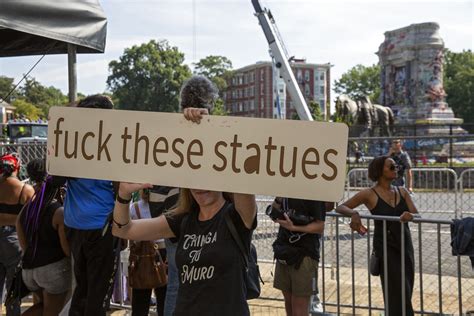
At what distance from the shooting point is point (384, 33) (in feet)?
132

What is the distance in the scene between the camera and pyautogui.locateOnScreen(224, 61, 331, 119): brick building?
10081cm

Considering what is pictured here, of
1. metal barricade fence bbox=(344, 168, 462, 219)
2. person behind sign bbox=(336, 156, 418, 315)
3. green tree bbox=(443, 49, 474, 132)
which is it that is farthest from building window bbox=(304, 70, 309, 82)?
person behind sign bbox=(336, 156, 418, 315)

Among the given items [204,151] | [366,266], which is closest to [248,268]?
[204,151]

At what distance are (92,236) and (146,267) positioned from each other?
0.68 meters

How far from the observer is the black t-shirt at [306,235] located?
4312mm

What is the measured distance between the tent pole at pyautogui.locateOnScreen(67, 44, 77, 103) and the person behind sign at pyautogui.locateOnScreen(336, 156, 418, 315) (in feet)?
7.85

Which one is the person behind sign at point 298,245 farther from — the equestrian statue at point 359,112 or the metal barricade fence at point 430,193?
the equestrian statue at point 359,112

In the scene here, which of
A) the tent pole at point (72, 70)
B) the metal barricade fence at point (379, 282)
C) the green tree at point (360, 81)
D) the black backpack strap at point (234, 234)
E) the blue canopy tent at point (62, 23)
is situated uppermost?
the green tree at point (360, 81)

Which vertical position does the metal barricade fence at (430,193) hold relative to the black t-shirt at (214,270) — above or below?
below

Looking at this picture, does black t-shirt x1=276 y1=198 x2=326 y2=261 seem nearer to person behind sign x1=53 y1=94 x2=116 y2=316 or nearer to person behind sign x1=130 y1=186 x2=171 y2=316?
person behind sign x1=130 y1=186 x2=171 y2=316

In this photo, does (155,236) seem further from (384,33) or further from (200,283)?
(384,33)

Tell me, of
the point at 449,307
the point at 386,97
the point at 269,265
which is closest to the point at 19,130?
the point at 269,265

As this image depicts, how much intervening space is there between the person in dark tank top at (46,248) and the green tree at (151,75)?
222 ft

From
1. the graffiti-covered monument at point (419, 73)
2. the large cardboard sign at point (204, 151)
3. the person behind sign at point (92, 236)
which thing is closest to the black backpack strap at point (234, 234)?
the large cardboard sign at point (204, 151)
